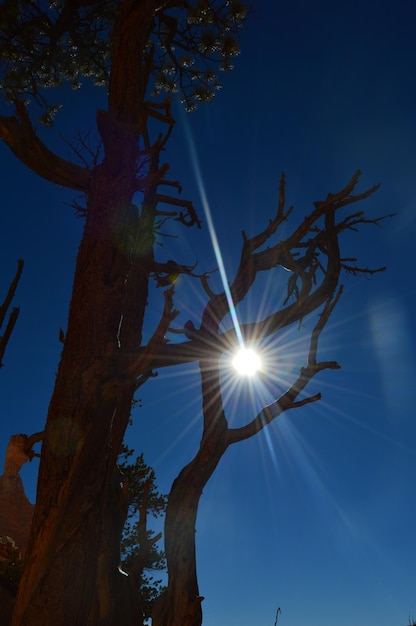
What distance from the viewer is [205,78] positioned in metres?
11.6

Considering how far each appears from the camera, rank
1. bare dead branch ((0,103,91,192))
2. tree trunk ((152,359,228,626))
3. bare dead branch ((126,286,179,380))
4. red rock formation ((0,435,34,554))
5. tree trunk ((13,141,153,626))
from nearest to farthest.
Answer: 1. tree trunk ((13,141,153,626))
2. bare dead branch ((126,286,179,380))
3. tree trunk ((152,359,228,626))
4. bare dead branch ((0,103,91,192))
5. red rock formation ((0,435,34,554))

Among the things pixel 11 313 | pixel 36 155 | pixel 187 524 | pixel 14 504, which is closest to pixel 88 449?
pixel 187 524

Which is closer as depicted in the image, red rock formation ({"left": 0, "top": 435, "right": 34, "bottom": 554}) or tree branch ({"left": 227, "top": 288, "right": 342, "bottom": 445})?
tree branch ({"left": 227, "top": 288, "right": 342, "bottom": 445})

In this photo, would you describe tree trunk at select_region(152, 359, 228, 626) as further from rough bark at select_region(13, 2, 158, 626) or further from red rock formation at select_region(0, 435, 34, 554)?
red rock formation at select_region(0, 435, 34, 554)

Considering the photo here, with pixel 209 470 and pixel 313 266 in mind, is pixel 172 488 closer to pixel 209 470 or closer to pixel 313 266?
pixel 209 470

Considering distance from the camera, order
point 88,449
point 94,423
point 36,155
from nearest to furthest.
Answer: point 88,449 → point 94,423 → point 36,155

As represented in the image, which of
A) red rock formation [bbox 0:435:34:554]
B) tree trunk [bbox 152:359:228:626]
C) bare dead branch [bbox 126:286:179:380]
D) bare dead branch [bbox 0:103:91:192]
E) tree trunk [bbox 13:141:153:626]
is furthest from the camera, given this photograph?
red rock formation [bbox 0:435:34:554]

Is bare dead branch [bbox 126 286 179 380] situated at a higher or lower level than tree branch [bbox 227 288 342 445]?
lower

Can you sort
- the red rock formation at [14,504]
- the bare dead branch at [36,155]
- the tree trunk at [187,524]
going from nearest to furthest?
1. the tree trunk at [187,524]
2. the bare dead branch at [36,155]
3. the red rock formation at [14,504]

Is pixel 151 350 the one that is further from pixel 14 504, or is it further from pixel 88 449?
pixel 14 504

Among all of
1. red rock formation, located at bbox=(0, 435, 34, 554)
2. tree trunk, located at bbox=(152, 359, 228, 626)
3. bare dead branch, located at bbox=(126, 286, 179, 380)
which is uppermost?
red rock formation, located at bbox=(0, 435, 34, 554)

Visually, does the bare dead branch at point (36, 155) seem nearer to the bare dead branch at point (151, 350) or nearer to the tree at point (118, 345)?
the tree at point (118, 345)

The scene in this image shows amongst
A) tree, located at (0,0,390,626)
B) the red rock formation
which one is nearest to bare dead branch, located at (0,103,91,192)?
tree, located at (0,0,390,626)

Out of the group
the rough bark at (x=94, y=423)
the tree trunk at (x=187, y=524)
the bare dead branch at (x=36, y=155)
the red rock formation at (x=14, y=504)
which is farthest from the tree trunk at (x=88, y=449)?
the red rock formation at (x=14, y=504)
